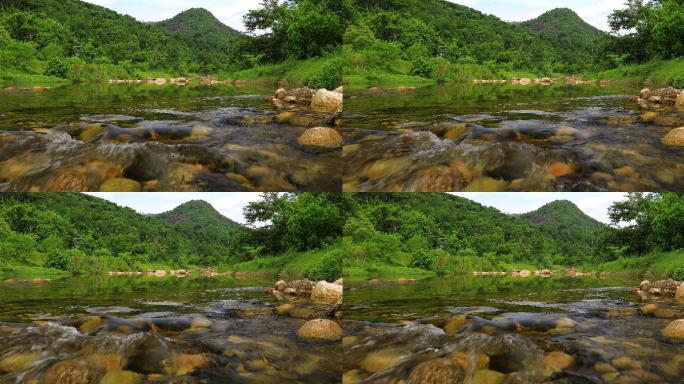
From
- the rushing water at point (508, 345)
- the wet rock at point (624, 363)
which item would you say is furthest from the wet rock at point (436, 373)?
the wet rock at point (624, 363)

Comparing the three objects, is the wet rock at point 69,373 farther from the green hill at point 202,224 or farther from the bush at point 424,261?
the green hill at point 202,224

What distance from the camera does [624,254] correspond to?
29.2 metres

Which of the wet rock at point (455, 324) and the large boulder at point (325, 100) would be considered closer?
the wet rock at point (455, 324)

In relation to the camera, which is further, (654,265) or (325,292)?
(654,265)

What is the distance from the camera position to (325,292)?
42.4 ft

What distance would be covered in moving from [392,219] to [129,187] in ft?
64.9

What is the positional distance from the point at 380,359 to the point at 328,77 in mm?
15603

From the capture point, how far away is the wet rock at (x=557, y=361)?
686 centimetres

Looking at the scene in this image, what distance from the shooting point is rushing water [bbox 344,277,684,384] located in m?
6.62

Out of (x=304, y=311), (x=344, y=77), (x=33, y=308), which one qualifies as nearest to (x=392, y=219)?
(x=344, y=77)

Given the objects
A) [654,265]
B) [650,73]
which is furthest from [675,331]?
[650,73]

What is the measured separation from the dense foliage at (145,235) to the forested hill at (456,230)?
13.1ft

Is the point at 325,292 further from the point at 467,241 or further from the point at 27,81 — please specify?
the point at 27,81

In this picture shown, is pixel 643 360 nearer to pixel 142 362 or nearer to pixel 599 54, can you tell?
pixel 142 362
